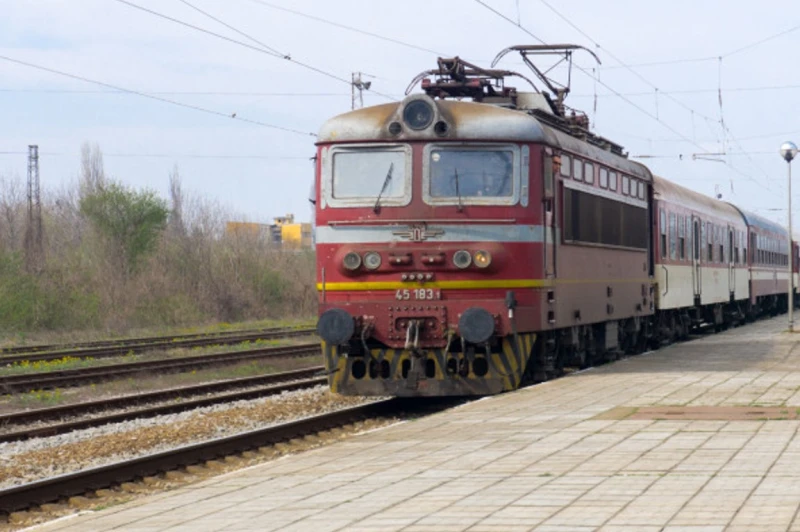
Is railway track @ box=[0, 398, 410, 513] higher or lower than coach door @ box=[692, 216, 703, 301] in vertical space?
lower

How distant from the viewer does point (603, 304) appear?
18859 millimetres

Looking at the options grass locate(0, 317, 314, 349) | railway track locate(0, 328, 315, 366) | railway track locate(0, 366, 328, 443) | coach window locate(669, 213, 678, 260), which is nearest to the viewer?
railway track locate(0, 366, 328, 443)

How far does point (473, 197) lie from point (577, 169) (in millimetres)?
2550

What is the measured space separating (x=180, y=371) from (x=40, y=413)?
7.20 metres

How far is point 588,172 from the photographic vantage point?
17.8m

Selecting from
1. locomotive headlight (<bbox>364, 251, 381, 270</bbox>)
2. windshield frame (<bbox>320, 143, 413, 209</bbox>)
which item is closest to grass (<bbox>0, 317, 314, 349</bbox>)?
windshield frame (<bbox>320, 143, 413, 209</bbox>)

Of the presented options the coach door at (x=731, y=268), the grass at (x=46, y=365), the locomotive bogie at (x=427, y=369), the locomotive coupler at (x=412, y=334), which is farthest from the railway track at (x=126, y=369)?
the coach door at (x=731, y=268)

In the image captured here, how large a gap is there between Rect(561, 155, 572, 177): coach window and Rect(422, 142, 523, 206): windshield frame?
1.23 metres

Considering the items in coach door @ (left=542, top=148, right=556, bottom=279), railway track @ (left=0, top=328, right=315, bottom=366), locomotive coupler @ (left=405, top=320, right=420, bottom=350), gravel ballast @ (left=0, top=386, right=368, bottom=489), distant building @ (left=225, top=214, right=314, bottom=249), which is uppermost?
distant building @ (left=225, top=214, right=314, bottom=249)

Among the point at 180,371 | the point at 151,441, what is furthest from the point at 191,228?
the point at 151,441

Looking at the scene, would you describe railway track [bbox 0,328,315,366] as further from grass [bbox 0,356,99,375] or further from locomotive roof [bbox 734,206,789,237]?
locomotive roof [bbox 734,206,789,237]

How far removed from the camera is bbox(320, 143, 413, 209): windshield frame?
1513 centimetres

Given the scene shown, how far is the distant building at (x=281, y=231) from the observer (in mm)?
66688

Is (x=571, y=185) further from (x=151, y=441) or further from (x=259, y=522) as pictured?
(x=259, y=522)
